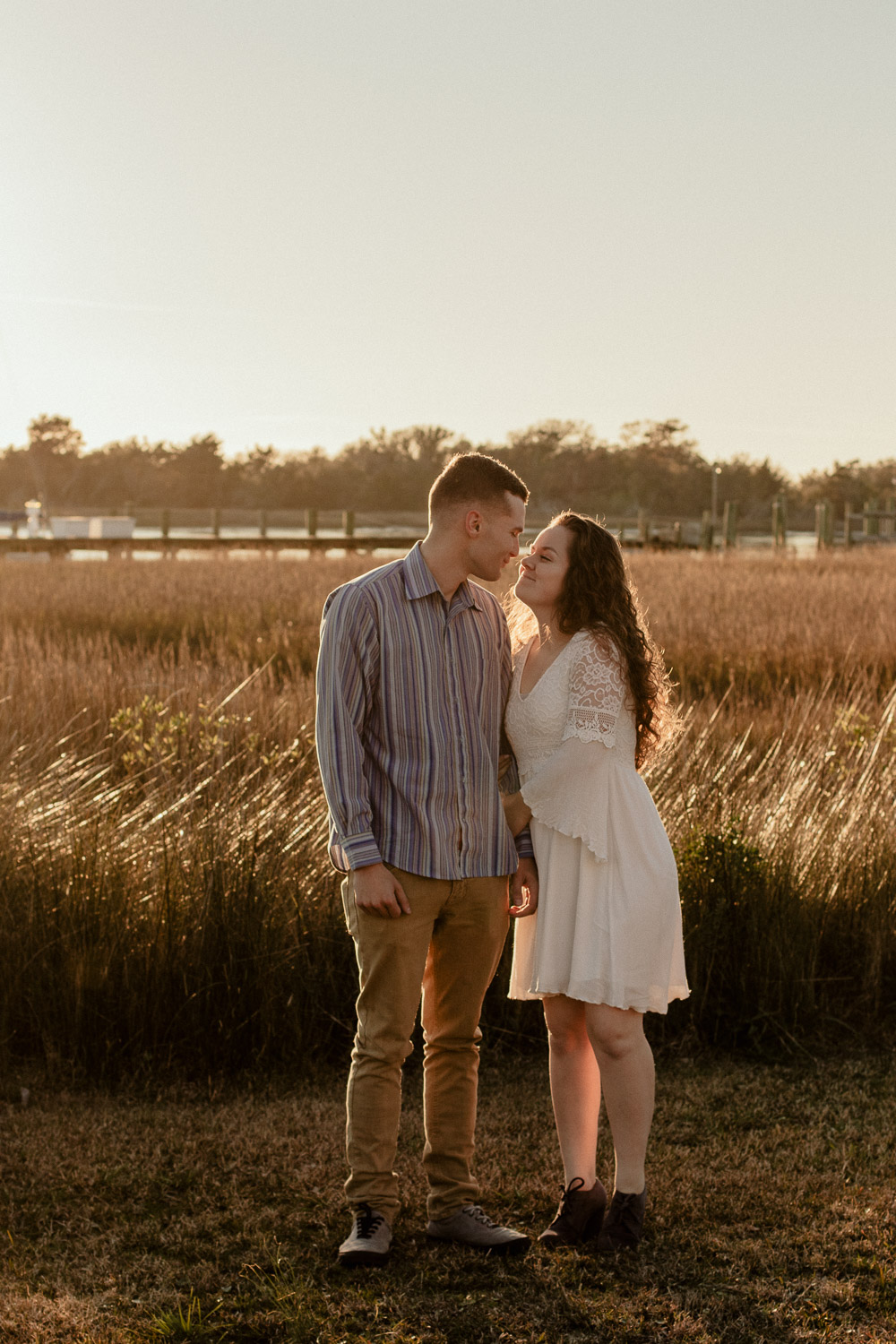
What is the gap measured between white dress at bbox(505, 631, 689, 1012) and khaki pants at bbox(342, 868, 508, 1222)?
6.1 inches

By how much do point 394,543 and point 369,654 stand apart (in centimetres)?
2362

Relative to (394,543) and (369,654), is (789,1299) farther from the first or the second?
(394,543)

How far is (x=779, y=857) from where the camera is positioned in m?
4.80

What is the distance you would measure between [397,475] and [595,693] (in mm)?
68668

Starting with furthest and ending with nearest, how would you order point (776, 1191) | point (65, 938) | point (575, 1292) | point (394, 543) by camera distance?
1. point (394, 543)
2. point (65, 938)
3. point (776, 1191)
4. point (575, 1292)

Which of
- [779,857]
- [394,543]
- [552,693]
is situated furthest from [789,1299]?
[394,543]

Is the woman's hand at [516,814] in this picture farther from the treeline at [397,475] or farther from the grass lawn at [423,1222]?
the treeline at [397,475]

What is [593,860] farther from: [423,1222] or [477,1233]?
[423,1222]

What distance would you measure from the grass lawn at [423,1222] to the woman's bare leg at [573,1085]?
0.23 meters

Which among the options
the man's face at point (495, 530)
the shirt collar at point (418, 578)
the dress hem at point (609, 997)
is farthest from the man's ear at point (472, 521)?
the dress hem at point (609, 997)

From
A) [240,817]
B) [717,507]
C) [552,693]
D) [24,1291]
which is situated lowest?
[24,1291]

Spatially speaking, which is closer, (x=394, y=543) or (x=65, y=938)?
(x=65, y=938)

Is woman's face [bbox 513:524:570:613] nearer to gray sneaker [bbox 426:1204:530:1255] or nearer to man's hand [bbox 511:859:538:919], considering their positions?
man's hand [bbox 511:859:538:919]

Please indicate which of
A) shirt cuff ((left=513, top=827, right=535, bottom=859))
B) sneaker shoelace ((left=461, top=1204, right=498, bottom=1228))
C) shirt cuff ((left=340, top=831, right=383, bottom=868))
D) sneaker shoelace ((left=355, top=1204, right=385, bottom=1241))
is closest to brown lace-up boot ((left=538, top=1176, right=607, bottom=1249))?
sneaker shoelace ((left=461, top=1204, right=498, bottom=1228))
